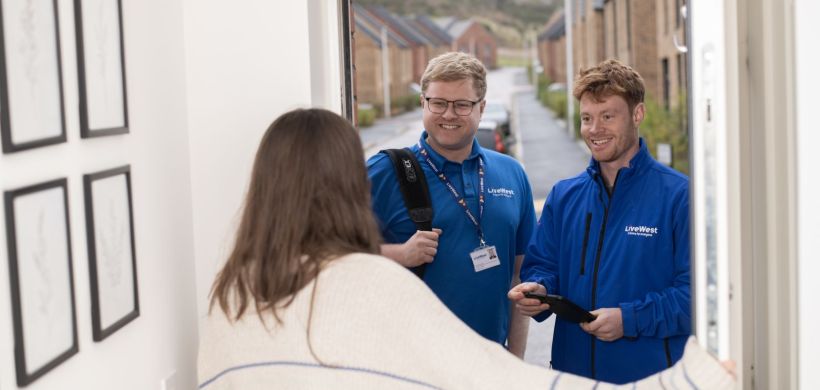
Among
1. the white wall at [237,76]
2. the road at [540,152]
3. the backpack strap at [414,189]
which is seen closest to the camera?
the white wall at [237,76]

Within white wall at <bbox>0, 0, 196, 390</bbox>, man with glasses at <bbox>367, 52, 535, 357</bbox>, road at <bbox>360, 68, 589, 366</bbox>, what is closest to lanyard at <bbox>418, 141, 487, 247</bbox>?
man with glasses at <bbox>367, 52, 535, 357</bbox>

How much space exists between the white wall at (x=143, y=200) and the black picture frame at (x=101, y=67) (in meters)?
0.02

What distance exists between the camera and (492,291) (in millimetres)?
3262

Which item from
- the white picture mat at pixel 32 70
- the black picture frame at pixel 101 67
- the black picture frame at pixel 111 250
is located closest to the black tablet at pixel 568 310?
the black picture frame at pixel 111 250

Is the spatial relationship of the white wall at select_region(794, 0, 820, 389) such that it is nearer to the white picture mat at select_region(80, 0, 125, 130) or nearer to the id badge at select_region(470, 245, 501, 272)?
the id badge at select_region(470, 245, 501, 272)

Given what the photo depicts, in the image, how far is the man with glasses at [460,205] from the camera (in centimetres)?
321

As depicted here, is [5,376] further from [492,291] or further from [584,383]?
[492,291]

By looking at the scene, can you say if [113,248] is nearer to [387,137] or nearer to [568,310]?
[568,310]

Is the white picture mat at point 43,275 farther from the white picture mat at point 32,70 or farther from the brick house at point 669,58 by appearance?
the brick house at point 669,58

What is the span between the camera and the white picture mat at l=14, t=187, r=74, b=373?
1.58m

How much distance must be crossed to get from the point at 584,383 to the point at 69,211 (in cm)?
113

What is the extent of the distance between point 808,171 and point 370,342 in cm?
102

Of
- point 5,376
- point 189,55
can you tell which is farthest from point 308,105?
point 5,376

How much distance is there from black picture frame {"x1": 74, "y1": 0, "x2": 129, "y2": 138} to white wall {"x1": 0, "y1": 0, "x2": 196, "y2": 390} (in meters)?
0.02
